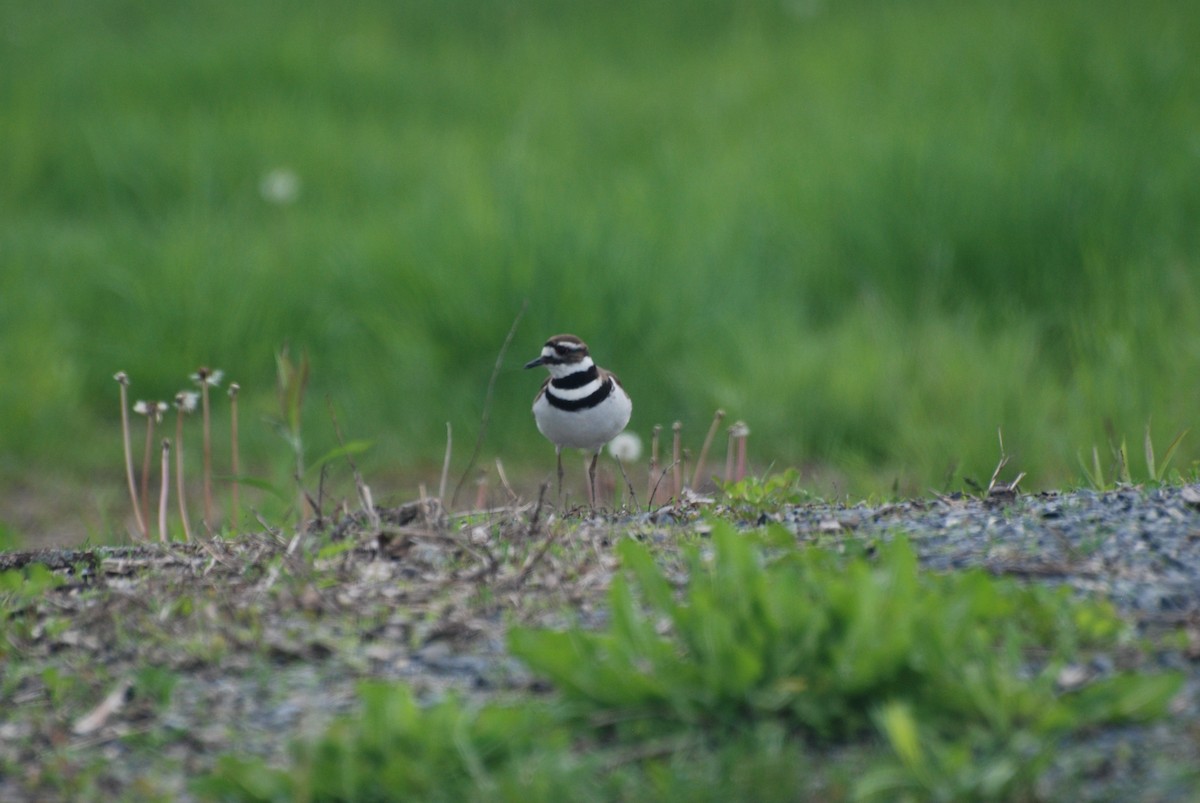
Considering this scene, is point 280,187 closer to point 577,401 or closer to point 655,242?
point 655,242

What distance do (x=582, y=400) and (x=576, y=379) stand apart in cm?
12

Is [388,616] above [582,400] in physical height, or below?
below

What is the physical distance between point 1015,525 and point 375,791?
1830 millimetres

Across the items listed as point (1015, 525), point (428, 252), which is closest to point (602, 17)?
point (428, 252)

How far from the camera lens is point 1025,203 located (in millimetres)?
8008

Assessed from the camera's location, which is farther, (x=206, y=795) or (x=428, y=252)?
(x=428, y=252)

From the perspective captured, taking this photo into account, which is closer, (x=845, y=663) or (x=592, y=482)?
(x=845, y=663)

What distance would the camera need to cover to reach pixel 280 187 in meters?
9.09

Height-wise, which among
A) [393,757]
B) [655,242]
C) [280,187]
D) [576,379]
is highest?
[280,187]

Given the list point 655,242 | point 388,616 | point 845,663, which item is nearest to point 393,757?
point 388,616

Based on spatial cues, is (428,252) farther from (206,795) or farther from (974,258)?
(206,795)

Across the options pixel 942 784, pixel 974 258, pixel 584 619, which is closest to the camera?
pixel 942 784

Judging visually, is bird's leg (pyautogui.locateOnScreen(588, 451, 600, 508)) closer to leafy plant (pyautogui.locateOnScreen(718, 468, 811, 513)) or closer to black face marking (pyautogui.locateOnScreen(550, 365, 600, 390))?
black face marking (pyautogui.locateOnScreen(550, 365, 600, 390))

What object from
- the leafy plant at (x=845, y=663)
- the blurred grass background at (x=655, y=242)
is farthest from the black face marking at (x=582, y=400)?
the blurred grass background at (x=655, y=242)
